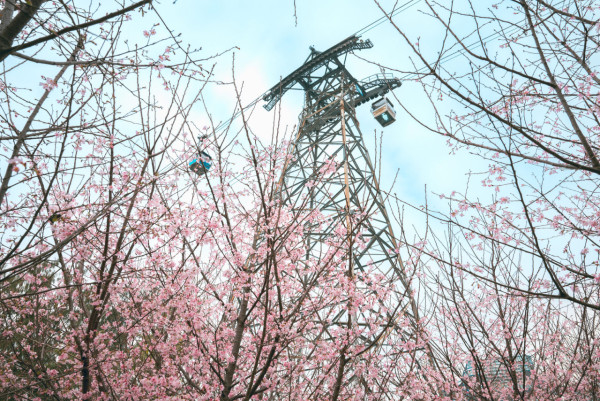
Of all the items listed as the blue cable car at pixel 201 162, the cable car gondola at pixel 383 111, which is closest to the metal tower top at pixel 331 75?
the cable car gondola at pixel 383 111

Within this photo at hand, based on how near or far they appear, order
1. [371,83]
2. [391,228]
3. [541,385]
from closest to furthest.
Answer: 1. [541,385]
2. [391,228]
3. [371,83]

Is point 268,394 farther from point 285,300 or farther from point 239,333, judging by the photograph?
point 239,333

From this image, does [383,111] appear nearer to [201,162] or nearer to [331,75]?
[331,75]

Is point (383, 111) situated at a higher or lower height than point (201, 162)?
higher

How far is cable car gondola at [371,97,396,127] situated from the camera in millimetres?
11977

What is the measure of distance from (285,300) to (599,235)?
13.7ft

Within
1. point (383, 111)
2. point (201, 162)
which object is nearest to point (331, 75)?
point (383, 111)

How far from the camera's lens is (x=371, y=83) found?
1381cm

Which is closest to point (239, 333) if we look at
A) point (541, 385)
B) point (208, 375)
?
point (208, 375)

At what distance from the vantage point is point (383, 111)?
1198cm

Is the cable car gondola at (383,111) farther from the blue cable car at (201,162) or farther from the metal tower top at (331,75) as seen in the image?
the blue cable car at (201,162)

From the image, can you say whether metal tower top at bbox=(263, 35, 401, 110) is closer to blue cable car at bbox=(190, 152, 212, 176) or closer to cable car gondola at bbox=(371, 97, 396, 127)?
cable car gondola at bbox=(371, 97, 396, 127)

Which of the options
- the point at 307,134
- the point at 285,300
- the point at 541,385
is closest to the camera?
the point at 285,300

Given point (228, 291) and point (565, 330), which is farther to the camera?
point (565, 330)
